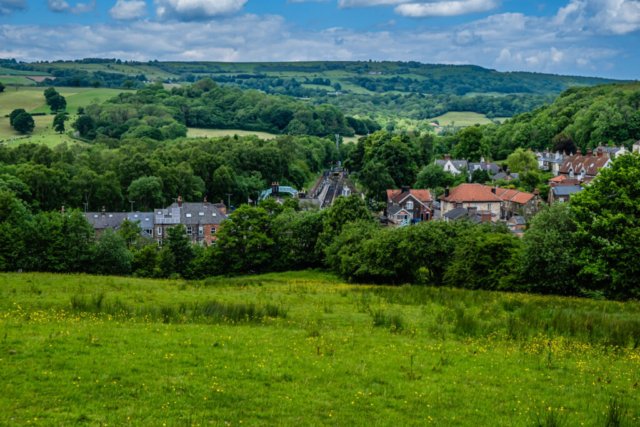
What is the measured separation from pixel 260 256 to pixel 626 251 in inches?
1261

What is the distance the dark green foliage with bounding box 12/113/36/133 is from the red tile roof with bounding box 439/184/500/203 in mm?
128584

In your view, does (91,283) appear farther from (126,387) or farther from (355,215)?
(355,215)

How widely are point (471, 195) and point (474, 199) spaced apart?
1.01 meters

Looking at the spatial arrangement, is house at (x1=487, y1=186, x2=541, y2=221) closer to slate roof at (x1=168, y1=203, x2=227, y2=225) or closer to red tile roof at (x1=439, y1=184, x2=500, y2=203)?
red tile roof at (x1=439, y1=184, x2=500, y2=203)

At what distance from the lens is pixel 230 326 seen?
52.5 ft

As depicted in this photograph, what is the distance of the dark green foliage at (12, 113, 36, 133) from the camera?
158125mm

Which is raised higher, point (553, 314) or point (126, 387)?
point (126, 387)

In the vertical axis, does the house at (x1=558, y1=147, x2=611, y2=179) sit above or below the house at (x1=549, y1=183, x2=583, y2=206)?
above

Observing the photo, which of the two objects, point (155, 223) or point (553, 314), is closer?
point (553, 314)

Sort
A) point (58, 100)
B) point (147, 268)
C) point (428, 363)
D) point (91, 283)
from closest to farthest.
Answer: point (428, 363)
point (91, 283)
point (147, 268)
point (58, 100)

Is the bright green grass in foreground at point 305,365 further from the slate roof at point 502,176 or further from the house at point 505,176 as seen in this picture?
the slate roof at point 502,176

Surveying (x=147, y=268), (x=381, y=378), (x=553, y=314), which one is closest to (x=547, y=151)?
(x=147, y=268)

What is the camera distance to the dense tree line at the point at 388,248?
97.9ft

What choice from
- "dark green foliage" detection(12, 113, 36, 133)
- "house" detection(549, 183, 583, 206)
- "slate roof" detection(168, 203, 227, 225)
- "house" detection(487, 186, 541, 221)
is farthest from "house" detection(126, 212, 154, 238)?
"dark green foliage" detection(12, 113, 36, 133)
